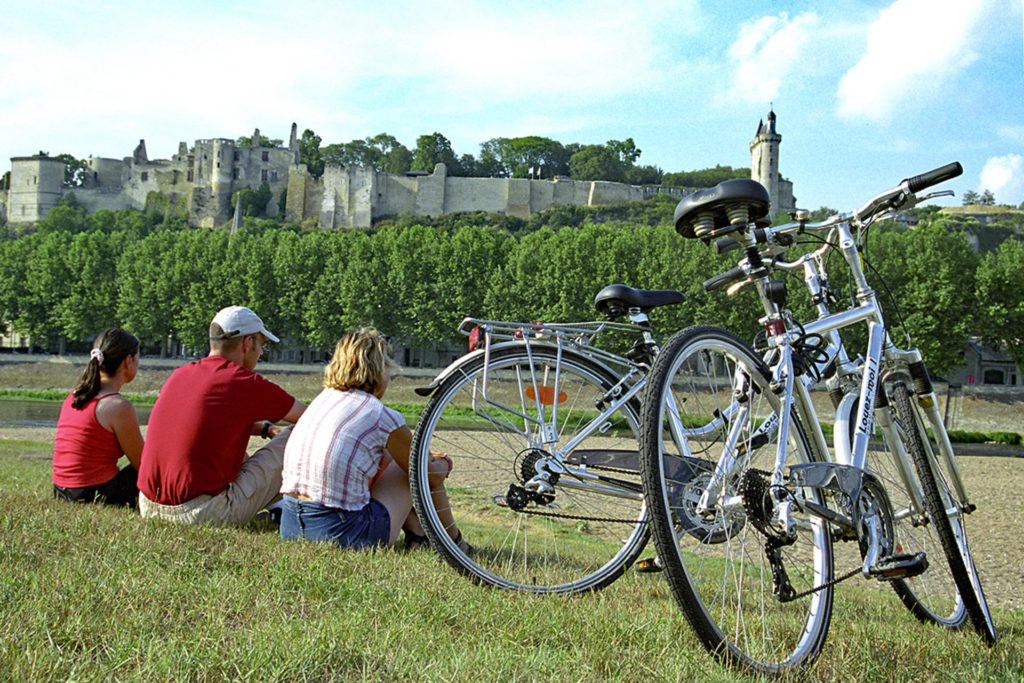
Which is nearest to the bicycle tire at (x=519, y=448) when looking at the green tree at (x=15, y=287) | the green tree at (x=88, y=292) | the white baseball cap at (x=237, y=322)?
the white baseball cap at (x=237, y=322)

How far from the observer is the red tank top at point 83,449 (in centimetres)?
468

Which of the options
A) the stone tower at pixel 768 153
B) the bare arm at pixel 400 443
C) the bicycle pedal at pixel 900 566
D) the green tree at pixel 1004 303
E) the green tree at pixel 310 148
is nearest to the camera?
the bicycle pedal at pixel 900 566

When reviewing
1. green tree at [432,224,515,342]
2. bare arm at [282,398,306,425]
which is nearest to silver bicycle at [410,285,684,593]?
bare arm at [282,398,306,425]

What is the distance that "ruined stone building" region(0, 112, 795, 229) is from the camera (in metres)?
92.8

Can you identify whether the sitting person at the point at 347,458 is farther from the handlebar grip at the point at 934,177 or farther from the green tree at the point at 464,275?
the green tree at the point at 464,275

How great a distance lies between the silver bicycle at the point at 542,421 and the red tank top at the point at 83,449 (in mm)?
2187

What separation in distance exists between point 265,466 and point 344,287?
155 feet

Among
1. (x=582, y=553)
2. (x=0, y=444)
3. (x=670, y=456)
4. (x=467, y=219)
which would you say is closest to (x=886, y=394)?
(x=670, y=456)

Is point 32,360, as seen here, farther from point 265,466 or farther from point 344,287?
point 265,466

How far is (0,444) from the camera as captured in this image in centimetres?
1404

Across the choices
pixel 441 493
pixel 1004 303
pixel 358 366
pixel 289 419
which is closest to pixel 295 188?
pixel 1004 303

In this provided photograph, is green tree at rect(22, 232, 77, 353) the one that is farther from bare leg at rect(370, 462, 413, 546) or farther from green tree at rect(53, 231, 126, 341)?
bare leg at rect(370, 462, 413, 546)

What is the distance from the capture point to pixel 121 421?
15.3 ft

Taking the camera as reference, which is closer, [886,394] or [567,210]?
[886,394]
